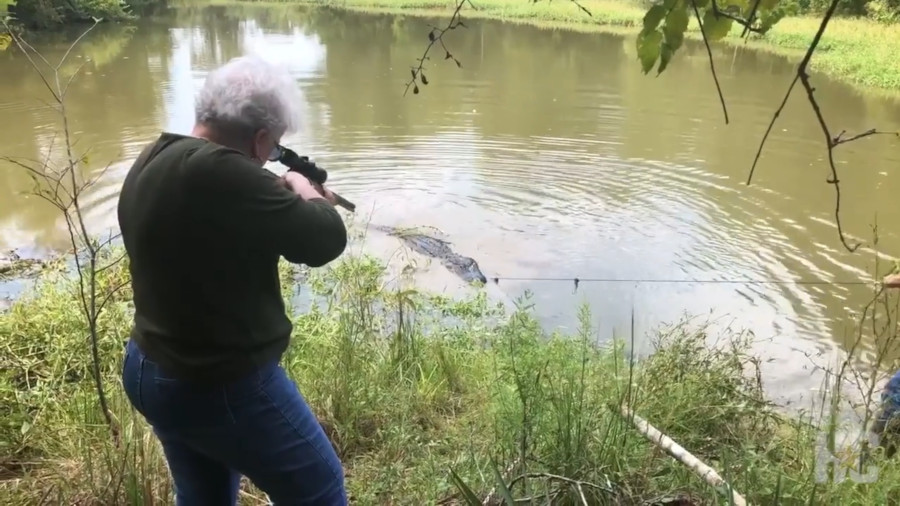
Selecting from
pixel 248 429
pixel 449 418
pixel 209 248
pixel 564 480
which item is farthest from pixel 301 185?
pixel 449 418

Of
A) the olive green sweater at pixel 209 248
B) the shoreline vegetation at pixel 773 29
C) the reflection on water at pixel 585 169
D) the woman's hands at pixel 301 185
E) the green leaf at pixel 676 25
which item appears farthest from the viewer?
the shoreline vegetation at pixel 773 29

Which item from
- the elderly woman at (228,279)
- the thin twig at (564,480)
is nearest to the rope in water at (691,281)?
the thin twig at (564,480)

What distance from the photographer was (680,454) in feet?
7.14

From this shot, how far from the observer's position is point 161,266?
4.95ft

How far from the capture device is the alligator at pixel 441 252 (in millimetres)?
6055

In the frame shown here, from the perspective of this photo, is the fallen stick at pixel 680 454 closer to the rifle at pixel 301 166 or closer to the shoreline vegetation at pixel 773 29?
the rifle at pixel 301 166

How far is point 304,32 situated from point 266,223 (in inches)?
939

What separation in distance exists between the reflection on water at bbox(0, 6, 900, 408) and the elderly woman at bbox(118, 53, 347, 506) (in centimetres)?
367

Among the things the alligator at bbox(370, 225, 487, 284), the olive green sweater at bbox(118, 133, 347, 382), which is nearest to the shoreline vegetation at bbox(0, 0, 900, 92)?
the alligator at bbox(370, 225, 487, 284)

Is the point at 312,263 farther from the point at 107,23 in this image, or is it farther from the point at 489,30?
the point at 107,23

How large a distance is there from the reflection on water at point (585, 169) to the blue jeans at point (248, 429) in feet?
11.8

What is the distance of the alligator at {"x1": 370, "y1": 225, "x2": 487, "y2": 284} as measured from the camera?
6.05 m

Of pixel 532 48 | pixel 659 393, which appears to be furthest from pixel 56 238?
pixel 532 48

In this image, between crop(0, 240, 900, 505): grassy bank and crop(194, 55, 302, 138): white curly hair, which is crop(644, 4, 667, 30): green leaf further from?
crop(0, 240, 900, 505): grassy bank
